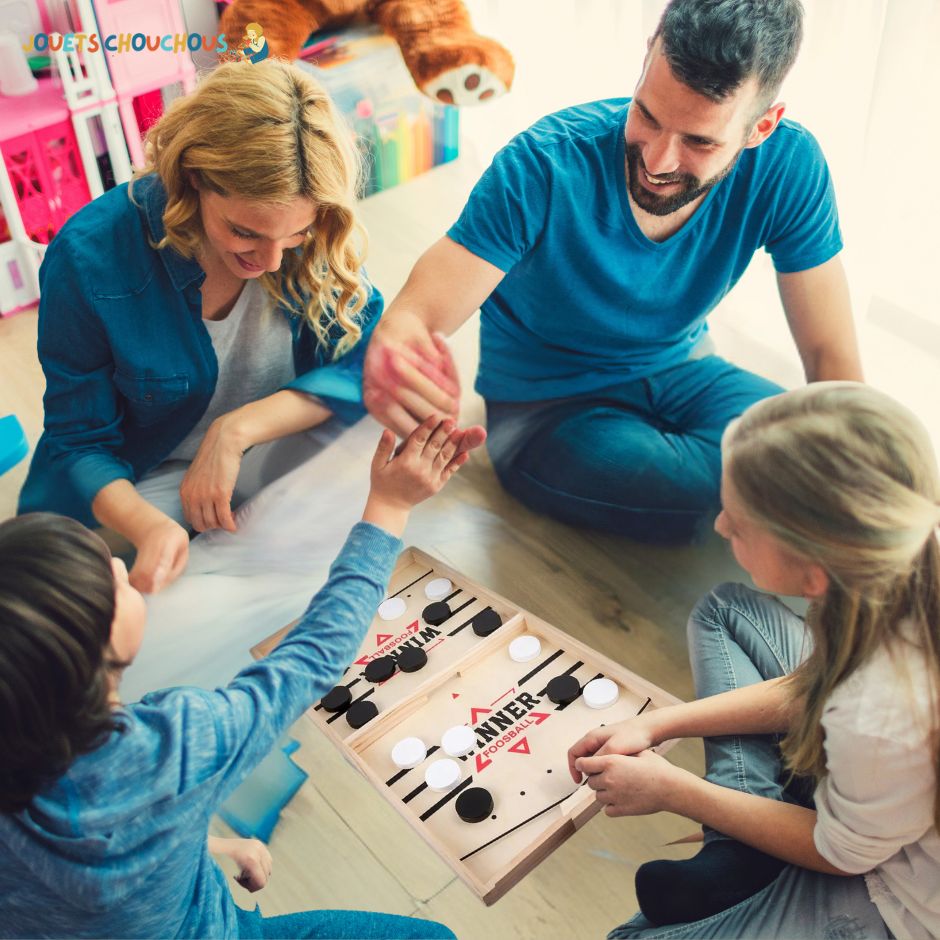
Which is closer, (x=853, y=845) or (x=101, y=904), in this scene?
(x=101, y=904)

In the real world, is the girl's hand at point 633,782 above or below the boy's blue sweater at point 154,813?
below

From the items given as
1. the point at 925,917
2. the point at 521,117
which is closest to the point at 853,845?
the point at 925,917

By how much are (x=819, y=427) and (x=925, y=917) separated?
0.40 metres

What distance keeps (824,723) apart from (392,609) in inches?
21.4

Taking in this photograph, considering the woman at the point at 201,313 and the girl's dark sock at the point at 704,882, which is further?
the woman at the point at 201,313

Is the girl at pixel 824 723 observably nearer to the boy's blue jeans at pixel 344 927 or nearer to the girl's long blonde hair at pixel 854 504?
the girl's long blonde hair at pixel 854 504

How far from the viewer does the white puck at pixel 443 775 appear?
3.32ft

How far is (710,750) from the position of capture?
1.02 m

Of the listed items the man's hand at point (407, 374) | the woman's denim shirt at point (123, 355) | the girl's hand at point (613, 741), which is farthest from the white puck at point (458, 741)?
the woman's denim shirt at point (123, 355)

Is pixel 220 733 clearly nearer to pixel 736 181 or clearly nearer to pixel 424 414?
pixel 424 414

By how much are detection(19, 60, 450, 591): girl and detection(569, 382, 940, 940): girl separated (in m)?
0.57

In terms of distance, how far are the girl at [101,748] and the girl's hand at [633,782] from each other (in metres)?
0.28

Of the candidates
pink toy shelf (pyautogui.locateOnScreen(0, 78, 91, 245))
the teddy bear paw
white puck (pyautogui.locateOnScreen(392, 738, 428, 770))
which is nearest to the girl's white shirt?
white puck (pyautogui.locateOnScreen(392, 738, 428, 770))

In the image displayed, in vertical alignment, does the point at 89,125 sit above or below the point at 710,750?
above
